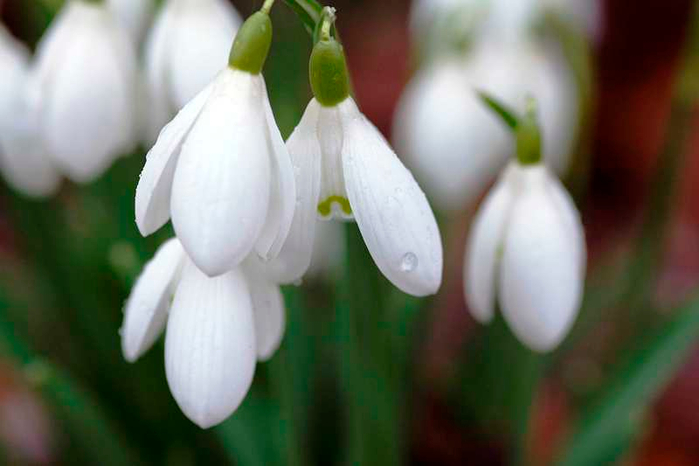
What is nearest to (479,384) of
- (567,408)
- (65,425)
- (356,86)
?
(567,408)

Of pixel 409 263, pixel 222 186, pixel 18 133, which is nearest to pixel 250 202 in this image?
pixel 222 186

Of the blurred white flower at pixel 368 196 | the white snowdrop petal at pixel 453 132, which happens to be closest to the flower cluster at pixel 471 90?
the white snowdrop petal at pixel 453 132

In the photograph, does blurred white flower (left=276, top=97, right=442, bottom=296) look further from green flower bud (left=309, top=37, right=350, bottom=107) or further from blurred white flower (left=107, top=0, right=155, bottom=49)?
blurred white flower (left=107, top=0, right=155, bottom=49)

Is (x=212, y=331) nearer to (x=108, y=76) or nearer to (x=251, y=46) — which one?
(x=251, y=46)

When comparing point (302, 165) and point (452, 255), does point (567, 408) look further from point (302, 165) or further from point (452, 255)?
point (302, 165)

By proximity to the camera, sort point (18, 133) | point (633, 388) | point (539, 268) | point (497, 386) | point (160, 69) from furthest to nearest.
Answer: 1. point (497, 386)
2. point (633, 388)
3. point (18, 133)
4. point (160, 69)
5. point (539, 268)

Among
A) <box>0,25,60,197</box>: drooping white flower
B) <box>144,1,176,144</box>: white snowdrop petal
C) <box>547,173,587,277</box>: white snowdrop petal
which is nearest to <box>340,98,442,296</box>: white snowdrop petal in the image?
<box>547,173,587,277</box>: white snowdrop petal

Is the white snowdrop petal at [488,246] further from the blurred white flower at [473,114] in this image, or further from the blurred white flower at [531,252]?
the blurred white flower at [473,114]

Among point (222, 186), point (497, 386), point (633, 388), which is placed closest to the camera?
point (222, 186)
